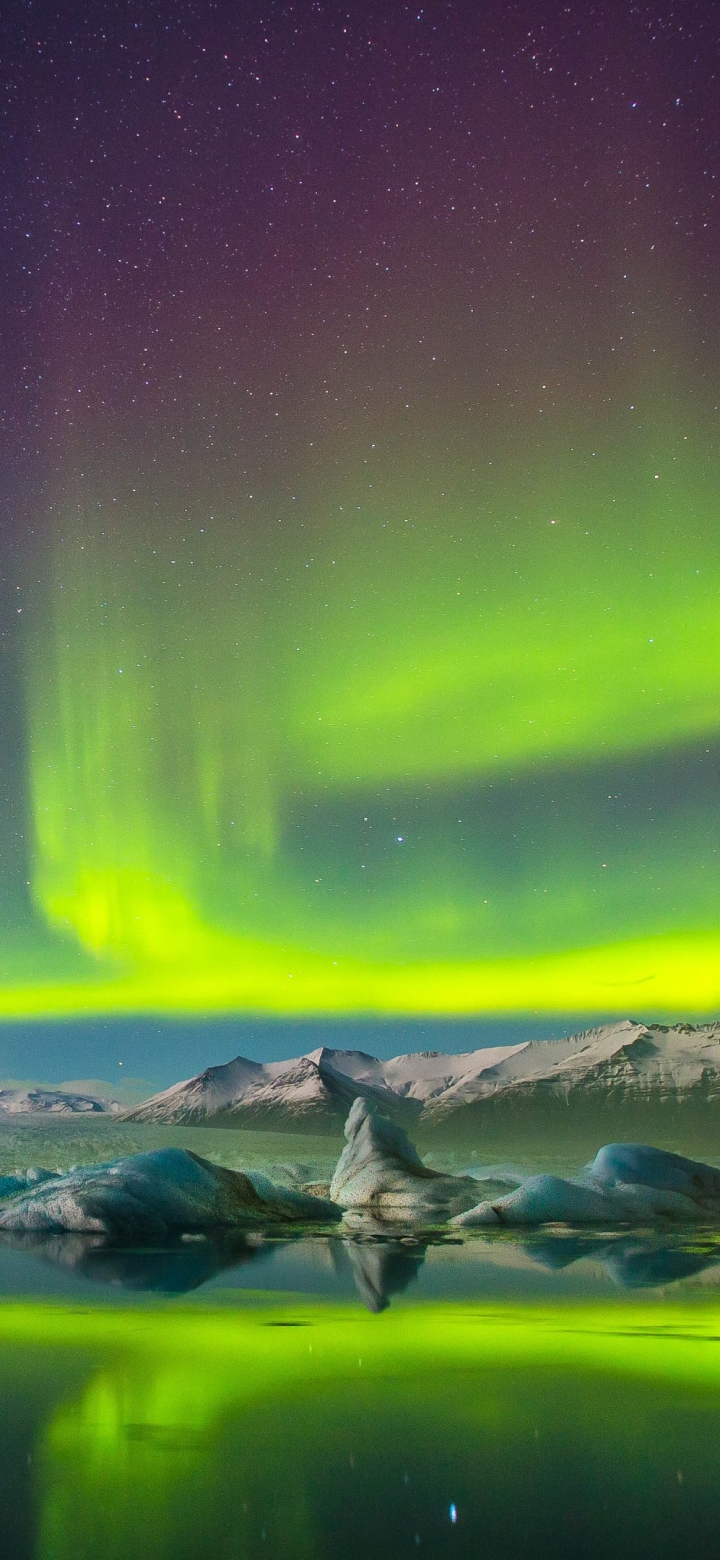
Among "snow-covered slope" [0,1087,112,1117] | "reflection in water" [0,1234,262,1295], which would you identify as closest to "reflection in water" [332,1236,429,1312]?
"reflection in water" [0,1234,262,1295]

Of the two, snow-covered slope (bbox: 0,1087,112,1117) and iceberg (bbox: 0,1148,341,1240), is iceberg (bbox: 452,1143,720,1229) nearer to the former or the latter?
iceberg (bbox: 0,1148,341,1240)

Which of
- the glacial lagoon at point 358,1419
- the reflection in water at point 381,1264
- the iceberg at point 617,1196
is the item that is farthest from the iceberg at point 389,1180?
the glacial lagoon at point 358,1419

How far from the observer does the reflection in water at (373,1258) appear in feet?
31.0

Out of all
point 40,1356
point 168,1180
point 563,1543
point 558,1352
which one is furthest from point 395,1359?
point 168,1180

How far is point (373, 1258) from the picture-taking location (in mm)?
11828

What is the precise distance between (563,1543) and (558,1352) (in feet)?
9.84

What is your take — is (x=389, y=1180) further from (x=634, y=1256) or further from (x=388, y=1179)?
(x=634, y=1256)

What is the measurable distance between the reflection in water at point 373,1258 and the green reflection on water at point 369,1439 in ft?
6.59

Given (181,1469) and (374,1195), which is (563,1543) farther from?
(374,1195)

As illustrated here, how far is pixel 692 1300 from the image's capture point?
27.2 feet

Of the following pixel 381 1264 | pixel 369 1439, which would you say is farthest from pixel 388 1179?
pixel 369 1439

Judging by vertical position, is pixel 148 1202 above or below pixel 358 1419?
below

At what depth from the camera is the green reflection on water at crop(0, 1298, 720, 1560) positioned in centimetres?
331

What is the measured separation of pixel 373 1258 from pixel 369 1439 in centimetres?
811
